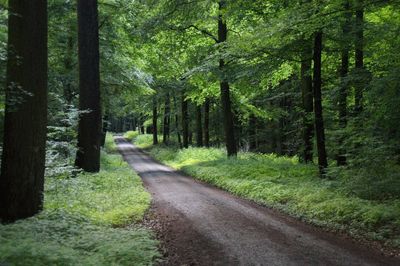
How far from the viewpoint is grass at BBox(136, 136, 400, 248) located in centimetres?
895

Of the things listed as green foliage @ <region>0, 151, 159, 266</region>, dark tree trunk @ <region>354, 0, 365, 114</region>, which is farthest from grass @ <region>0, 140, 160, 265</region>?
dark tree trunk @ <region>354, 0, 365, 114</region>

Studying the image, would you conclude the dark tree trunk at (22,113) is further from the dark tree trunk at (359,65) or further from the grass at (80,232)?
the dark tree trunk at (359,65)

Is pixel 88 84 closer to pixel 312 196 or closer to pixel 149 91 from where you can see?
pixel 149 91

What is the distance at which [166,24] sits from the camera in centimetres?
1973

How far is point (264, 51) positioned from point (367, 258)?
930cm

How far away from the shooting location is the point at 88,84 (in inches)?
591

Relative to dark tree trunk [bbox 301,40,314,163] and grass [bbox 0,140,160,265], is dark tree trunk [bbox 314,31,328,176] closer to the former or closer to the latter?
dark tree trunk [bbox 301,40,314,163]

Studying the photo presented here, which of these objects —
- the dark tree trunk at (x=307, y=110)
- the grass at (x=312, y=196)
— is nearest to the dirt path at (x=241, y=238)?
the grass at (x=312, y=196)

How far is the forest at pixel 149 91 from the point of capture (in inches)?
307

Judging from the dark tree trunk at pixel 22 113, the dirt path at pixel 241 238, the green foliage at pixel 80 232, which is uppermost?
the dark tree trunk at pixel 22 113

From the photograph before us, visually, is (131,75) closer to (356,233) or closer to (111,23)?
(111,23)

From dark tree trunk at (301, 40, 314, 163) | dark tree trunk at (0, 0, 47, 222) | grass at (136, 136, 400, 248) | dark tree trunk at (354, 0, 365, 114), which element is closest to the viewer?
dark tree trunk at (0, 0, 47, 222)

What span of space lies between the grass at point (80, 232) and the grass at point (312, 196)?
409 centimetres

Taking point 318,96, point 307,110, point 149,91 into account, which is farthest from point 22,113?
point 149,91
